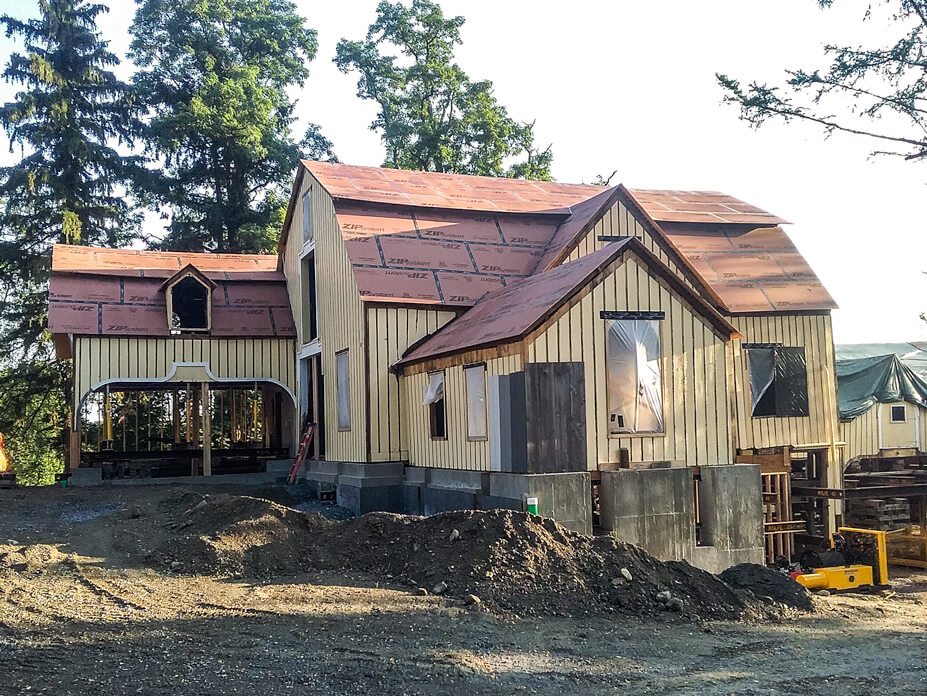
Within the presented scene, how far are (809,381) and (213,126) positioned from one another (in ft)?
90.7

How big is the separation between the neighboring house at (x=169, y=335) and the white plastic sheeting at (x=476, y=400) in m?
10.8

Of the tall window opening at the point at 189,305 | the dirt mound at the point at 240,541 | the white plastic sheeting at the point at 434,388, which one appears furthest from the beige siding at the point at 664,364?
the tall window opening at the point at 189,305

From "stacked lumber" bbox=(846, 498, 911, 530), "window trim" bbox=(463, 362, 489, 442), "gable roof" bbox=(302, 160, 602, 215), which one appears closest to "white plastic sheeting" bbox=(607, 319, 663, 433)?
"window trim" bbox=(463, 362, 489, 442)

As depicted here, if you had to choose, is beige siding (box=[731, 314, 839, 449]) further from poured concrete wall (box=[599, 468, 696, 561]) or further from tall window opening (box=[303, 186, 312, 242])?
tall window opening (box=[303, 186, 312, 242])

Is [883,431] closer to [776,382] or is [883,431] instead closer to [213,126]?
[776,382]

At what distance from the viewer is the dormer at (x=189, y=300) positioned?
80.0 ft

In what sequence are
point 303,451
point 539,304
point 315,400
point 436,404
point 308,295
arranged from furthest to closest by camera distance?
point 308,295
point 315,400
point 303,451
point 436,404
point 539,304

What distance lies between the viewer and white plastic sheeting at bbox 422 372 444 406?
16672 millimetres

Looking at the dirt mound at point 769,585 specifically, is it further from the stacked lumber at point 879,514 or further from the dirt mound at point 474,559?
the stacked lumber at point 879,514

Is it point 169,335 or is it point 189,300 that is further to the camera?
point 189,300

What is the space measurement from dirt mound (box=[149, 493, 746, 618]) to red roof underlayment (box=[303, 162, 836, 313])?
20.8 ft

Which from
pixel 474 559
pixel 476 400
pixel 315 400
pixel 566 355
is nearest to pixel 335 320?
pixel 315 400

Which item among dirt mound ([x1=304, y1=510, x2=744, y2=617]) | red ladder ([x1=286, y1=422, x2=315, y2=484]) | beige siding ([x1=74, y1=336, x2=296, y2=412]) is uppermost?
beige siding ([x1=74, y1=336, x2=296, y2=412])

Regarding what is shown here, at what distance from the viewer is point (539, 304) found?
14.5 metres
